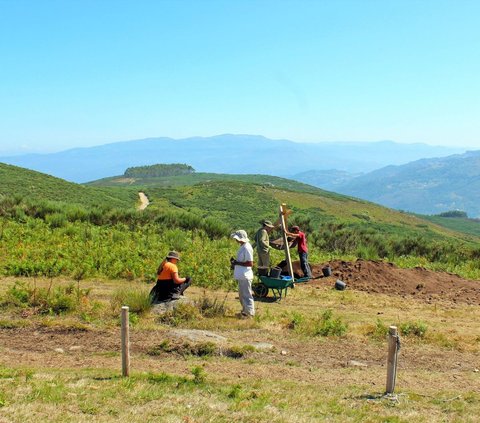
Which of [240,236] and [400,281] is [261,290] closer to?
[240,236]

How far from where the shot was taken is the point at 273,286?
43.7ft

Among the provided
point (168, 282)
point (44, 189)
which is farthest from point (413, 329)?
point (44, 189)

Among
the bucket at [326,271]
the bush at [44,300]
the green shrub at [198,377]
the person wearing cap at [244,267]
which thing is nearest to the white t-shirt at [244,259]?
the person wearing cap at [244,267]

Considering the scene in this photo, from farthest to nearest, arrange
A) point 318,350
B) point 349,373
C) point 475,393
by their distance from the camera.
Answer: point 318,350 → point 349,373 → point 475,393

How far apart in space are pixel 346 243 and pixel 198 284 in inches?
512

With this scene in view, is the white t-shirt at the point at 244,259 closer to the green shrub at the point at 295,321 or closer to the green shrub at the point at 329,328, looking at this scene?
the green shrub at the point at 295,321

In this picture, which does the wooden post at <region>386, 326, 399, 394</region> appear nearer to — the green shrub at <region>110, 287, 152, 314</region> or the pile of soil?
the green shrub at <region>110, 287, 152, 314</region>

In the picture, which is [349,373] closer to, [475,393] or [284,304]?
[475,393]

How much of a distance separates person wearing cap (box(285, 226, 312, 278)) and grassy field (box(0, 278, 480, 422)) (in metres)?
2.27

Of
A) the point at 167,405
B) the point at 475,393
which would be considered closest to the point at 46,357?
the point at 167,405

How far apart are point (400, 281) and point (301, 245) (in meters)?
3.58

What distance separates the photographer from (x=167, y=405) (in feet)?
20.9

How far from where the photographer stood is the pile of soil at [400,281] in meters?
15.3

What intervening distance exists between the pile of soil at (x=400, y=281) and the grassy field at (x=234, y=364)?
1.74 m
